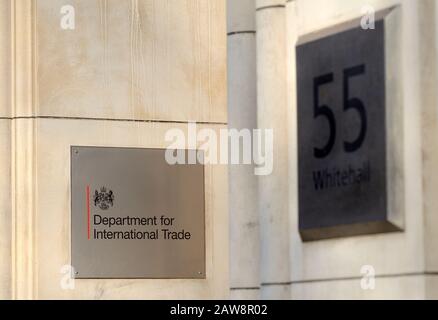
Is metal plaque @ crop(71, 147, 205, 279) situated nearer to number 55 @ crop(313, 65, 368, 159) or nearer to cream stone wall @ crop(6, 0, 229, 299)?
cream stone wall @ crop(6, 0, 229, 299)

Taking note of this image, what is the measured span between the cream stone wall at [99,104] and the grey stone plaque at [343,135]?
276 centimetres

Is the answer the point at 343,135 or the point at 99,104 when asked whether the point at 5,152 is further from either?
the point at 343,135

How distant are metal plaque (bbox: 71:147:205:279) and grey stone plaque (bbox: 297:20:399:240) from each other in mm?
2683

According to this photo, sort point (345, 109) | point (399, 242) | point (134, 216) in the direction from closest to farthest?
point (399, 242) < point (345, 109) < point (134, 216)

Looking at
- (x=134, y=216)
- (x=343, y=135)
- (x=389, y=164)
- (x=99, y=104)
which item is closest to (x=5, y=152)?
(x=99, y=104)

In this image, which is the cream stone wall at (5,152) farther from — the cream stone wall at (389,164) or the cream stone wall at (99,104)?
the cream stone wall at (389,164)

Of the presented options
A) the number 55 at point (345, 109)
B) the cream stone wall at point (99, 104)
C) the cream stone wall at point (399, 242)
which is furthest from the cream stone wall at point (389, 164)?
the cream stone wall at point (99, 104)

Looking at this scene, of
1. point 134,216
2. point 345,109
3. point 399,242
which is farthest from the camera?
Result: point 134,216

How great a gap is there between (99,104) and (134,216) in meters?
0.77

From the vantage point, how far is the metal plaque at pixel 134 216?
8.41m

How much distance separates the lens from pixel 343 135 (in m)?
5.64
